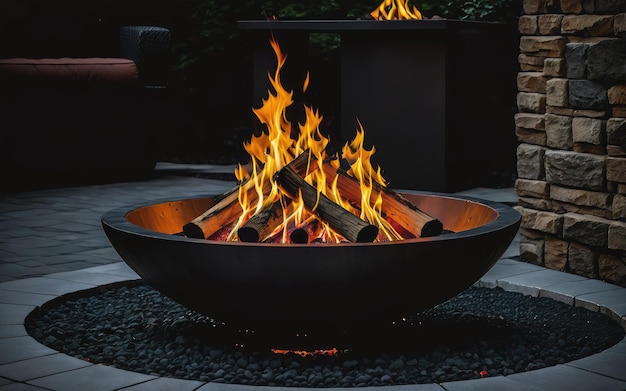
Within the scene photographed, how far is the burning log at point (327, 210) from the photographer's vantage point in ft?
11.1

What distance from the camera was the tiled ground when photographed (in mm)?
3062

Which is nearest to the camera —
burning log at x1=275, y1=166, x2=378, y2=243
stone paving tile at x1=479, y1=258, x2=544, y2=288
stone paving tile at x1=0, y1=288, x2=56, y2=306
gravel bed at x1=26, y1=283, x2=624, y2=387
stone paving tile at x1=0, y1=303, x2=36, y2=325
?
gravel bed at x1=26, y1=283, x2=624, y2=387

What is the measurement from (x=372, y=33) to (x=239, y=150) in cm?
328

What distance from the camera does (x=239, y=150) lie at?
32.9 feet

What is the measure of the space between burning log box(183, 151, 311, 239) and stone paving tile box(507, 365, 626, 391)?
3.79 ft

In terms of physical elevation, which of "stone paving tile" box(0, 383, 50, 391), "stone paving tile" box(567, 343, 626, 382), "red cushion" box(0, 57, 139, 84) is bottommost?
"stone paving tile" box(567, 343, 626, 382)

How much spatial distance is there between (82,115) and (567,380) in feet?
18.2

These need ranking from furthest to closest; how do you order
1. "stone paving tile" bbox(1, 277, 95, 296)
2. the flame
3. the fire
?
the flame → "stone paving tile" bbox(1, 277, 95, 296) → the fire

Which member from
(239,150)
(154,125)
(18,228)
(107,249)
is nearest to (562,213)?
(107,249)

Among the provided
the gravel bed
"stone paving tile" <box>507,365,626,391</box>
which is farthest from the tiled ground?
the gravel bed

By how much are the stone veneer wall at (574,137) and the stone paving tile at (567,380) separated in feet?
4.70

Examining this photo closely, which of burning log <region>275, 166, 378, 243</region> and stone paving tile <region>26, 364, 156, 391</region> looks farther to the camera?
burning log <region>275, 166, 378, 243</region>

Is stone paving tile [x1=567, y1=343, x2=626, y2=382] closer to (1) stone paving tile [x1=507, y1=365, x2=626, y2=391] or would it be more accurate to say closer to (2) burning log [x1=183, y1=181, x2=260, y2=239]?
(1) stone paving tile [x1=507, y1=365, x2=626, y2=391]

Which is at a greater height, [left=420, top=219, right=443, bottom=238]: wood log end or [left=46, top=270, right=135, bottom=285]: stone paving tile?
[left=420, top=219, right=443, bottom=238]: wood log end
